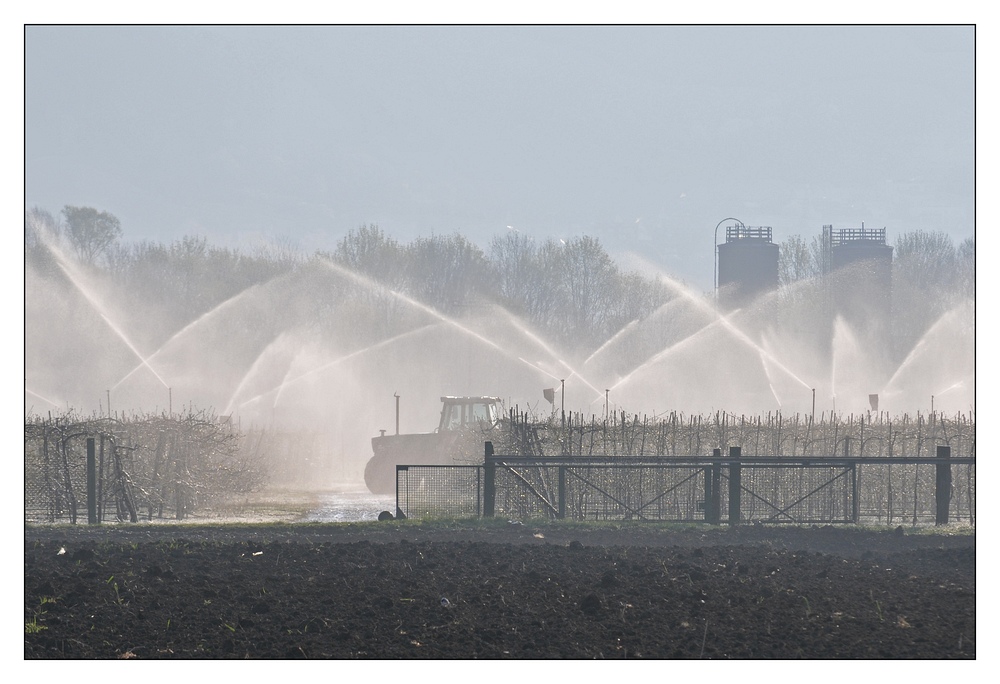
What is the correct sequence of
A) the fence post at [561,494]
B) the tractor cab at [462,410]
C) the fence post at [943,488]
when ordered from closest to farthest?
the fence post at [943,488]
the fence post at [561,494]
the tractor cab at [462,410]

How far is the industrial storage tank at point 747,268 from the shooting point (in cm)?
7438

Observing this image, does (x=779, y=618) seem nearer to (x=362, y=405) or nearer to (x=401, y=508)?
(x=401, y=508)

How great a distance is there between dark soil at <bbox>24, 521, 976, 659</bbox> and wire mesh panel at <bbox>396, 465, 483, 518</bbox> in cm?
499

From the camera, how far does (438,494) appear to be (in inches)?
756

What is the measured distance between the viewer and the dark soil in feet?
28.1

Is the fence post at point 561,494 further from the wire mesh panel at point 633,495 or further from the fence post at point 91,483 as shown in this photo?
the fence post at point 91,483

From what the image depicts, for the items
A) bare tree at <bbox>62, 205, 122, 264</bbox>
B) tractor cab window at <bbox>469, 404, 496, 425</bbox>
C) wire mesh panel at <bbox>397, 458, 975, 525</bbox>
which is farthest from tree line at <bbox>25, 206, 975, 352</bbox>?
wire mesh panel at <bbox>397, 458, 975, 525</bbox>

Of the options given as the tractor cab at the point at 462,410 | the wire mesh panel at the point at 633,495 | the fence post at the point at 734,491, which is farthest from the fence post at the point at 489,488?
the tractor cab at the point at 462,410

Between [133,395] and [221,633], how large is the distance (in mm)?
63087

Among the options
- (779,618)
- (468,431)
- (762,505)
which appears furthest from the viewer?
(468,431)

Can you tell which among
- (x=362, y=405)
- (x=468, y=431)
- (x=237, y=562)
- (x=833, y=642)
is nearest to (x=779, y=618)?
(x=833, y=642)

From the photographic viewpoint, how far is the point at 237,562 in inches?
473

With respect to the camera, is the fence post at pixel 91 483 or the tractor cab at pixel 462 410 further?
the tractor cab at pixel 462 410

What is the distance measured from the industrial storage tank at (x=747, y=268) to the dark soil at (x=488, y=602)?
6154 cm
